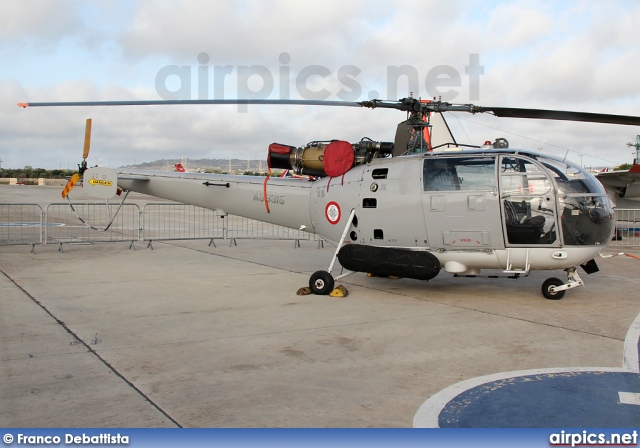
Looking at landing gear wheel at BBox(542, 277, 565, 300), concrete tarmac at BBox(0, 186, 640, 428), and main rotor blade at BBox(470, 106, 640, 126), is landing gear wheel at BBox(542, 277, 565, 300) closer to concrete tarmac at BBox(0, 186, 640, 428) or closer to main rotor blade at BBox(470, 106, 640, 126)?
concrete tarmac at BBox(0, 186, 640, 428)

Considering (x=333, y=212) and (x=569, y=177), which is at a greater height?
(x=569, y=177)

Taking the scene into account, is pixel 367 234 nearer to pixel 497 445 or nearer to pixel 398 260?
pixel 398 260

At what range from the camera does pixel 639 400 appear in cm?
448

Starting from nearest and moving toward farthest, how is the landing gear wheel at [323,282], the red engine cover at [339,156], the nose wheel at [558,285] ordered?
the nose wheel at [558,285]
the landing gear wheel at [323,282]
the red engine cover at [339,156]

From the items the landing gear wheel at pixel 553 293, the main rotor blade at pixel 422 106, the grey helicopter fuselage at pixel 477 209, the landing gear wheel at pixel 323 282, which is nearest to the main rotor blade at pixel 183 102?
the main rotor blade at pixel 422 106

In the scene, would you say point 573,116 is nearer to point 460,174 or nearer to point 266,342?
point 460,174

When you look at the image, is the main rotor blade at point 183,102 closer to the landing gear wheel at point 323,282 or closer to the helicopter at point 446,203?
the helicopter at point 446,203

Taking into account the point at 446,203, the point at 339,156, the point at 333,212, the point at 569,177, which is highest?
the point at 339,156

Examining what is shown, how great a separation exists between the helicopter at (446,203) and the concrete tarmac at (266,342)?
2.19 feet

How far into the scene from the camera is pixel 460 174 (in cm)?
846

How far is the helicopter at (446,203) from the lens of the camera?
805 centimetres

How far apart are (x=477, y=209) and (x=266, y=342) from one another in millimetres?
3833

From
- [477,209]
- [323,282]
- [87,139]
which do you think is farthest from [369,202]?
[87,139]

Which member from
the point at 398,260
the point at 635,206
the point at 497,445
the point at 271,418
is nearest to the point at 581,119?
the point at 398,260
